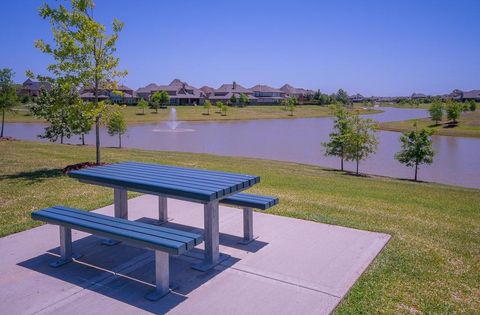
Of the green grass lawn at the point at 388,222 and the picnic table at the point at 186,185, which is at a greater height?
the picnic table at the point at 186,185

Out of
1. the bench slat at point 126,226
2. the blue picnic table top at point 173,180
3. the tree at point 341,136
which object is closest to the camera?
the bench slat at point 126,226

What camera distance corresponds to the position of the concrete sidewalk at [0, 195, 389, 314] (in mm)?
4332

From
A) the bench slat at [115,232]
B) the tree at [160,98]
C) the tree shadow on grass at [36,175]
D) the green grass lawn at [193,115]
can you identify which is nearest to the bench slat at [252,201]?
the bench slat at [115,232]

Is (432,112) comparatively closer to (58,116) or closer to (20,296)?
(58,116)

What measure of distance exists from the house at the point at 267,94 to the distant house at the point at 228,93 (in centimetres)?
273

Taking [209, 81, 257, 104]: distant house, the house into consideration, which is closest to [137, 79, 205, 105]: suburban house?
[209, 81, 257, 104]: distant house

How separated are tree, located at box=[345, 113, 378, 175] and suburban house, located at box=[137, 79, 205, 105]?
8703cm

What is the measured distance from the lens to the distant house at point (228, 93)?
116 metres

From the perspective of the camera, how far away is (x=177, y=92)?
10988 centimetres

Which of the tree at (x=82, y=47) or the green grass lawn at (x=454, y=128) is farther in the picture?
the green grass lawn at (x=454, y=128)

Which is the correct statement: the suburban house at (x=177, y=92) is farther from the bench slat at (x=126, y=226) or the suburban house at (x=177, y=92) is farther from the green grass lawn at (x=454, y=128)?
the bench slat at (x=126, y=226)

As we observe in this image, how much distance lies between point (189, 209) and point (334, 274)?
3.65 meters

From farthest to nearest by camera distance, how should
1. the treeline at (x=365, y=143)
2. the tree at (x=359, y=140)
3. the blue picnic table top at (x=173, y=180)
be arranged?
1. the tree at (x=359, y=140)
2. the treeline at (x=365, y=143)
3. the blue picnic table top at (x=173, y=180)

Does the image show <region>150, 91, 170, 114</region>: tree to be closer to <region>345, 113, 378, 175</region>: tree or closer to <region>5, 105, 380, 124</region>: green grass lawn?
<region>5, 105, 380, 124</region>: green grass lawn
